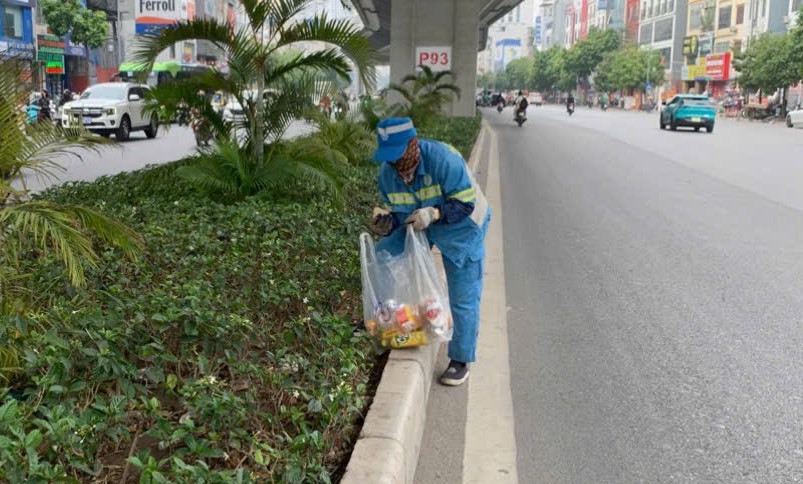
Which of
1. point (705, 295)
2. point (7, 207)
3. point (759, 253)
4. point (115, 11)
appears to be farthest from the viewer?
point (115, 11)

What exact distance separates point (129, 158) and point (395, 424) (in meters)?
17.4

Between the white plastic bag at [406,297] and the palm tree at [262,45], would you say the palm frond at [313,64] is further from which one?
the white plastic bag at [406,297]

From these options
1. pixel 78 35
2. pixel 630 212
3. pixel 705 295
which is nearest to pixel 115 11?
pixel 78 35

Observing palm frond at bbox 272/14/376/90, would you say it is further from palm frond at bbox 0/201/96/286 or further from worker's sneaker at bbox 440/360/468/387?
palm frond at bbox 0/201/96/286

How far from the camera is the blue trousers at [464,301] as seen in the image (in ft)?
14.1

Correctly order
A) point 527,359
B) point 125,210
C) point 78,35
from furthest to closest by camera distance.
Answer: point 78,35 < point 125,210 < point 527,359

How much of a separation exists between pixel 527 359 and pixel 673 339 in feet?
3.55

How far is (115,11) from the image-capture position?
185ft

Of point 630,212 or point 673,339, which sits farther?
point 630,212

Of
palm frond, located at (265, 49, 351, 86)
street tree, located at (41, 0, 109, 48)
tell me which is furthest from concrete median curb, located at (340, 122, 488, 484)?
street tree, located at (41, 0, 109, 48)

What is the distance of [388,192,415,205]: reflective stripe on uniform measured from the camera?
4.30 metres

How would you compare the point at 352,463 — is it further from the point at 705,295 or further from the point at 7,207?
the point at 705,295

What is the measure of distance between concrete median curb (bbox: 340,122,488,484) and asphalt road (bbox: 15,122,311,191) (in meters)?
7.68

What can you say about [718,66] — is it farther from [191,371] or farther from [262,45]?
[191,371]
